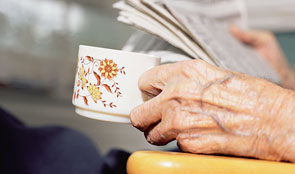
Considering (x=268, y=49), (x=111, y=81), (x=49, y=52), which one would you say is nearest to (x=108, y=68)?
(x=111, y=81)

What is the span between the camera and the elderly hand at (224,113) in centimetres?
33

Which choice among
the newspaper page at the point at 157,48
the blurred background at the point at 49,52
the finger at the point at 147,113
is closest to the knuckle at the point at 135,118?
the finger at the point at 147,113

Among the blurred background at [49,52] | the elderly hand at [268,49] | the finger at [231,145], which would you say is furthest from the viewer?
the elderly hand at [268,49]

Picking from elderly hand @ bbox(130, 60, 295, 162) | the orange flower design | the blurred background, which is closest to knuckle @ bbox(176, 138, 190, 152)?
elderly hand @ bbox(130, 60, 295, 162)

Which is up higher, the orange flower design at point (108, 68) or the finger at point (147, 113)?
the orange flower design at point (108, 68)

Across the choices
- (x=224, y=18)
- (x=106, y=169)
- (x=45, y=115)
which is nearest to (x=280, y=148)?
(x=106, y=169)

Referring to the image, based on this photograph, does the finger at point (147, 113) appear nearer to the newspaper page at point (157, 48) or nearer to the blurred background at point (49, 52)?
the newspaper page at point (157, 48)

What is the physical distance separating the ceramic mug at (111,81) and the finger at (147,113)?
0.01 m

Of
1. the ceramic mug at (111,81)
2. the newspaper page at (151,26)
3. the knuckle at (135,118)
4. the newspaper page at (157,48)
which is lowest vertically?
the knuckle at (135,118)

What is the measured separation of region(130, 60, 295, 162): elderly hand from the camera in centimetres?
33

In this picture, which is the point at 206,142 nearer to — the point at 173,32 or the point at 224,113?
the point at 224,113

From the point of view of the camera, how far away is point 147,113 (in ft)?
1.21

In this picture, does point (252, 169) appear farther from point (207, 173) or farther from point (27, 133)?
point (27, 133)

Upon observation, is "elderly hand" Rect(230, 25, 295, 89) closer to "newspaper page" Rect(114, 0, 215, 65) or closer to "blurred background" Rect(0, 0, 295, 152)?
"blurred background" Rect(0, 0, 295, 152)
